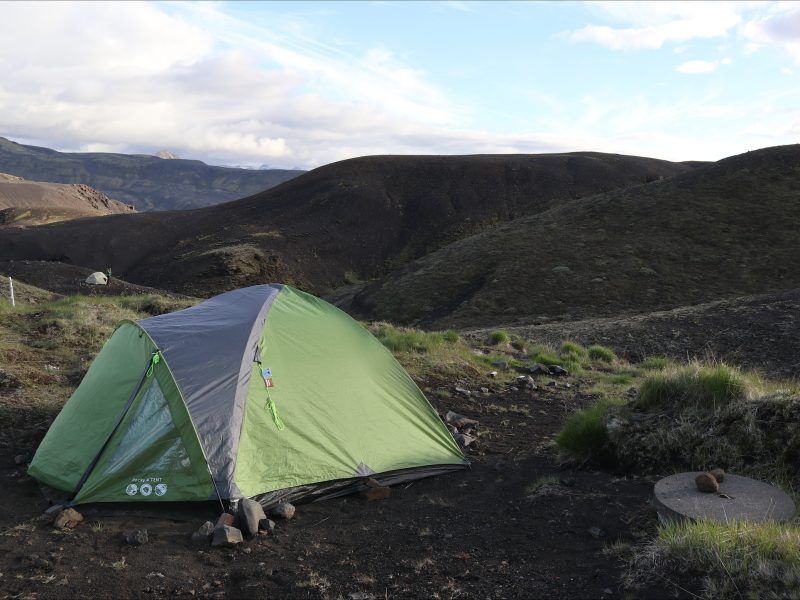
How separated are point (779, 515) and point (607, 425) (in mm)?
2366

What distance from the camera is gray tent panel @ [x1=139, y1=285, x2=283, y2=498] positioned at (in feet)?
19.9

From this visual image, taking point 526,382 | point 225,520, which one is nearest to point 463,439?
point 225,520

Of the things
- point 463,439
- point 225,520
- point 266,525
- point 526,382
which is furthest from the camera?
point 526,382

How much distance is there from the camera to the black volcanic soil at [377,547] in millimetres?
4668

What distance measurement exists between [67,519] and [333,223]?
49.9 m

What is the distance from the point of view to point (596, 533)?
527cm

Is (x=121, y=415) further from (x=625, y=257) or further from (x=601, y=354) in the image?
(x=625, y=257)

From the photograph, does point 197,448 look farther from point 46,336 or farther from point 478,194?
point 478,194

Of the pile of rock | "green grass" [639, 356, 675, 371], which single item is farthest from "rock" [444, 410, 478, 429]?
"green grass" [639, 356, 675, 371]

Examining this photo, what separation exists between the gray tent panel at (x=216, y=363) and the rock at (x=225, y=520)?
26 centimetres

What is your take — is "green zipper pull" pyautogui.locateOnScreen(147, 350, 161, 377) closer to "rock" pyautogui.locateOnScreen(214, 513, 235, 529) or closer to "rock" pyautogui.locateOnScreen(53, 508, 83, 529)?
"rock" pyautogui.locateOnScreen(53, 508, 83, 529)

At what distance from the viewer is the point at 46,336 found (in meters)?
11.9

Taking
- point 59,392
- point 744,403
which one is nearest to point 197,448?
point 59,392

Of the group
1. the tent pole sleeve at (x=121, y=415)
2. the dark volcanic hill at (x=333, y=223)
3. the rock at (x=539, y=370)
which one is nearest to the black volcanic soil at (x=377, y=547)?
the tent pole sleeve at (x=121, y=415)
